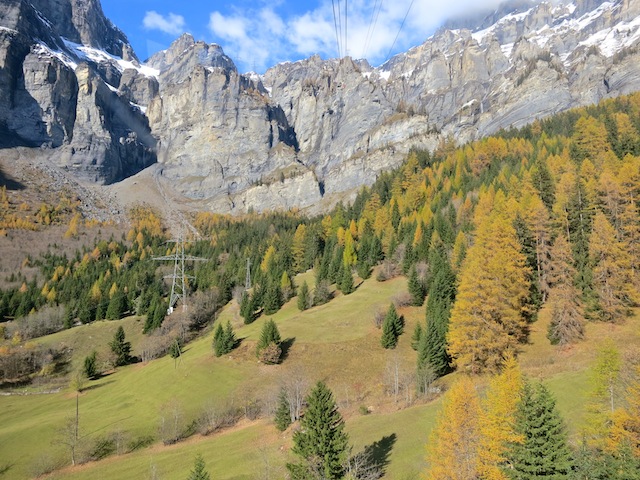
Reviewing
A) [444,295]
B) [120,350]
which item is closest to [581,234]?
[444,295]

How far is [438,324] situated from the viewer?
160 ft

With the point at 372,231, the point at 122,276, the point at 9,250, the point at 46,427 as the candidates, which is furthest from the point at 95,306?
the point at 9,250

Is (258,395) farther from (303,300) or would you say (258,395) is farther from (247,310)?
(247,310)

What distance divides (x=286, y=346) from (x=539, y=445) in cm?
3983

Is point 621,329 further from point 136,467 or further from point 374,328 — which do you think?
point 136,467

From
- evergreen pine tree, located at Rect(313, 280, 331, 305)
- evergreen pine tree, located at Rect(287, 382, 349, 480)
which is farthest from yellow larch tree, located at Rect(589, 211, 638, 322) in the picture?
evergreen pine tree, located at Rect(313, 280, 331, 305)

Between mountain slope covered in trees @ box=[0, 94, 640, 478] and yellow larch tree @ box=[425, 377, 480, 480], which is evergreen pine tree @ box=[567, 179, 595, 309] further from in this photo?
yellow larch tree @ box=[425, 377, 480, 480]

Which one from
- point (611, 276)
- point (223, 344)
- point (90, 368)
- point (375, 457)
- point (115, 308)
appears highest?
point (115, 308)

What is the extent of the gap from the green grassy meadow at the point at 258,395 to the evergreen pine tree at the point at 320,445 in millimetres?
4816

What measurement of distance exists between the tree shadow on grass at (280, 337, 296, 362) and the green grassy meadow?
542 millimetres

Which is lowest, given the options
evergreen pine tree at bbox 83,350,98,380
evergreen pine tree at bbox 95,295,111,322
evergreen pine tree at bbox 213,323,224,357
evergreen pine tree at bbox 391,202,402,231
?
evergreen pine tree at bbox 83,350,98,380

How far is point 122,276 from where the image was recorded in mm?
114688

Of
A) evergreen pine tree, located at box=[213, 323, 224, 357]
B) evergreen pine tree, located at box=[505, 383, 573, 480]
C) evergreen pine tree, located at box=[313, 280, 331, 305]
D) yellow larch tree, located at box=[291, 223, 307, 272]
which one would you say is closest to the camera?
evergreen pine tree, located at box=[505, 383, 573, 480]

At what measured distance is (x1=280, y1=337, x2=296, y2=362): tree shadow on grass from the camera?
5500cm
